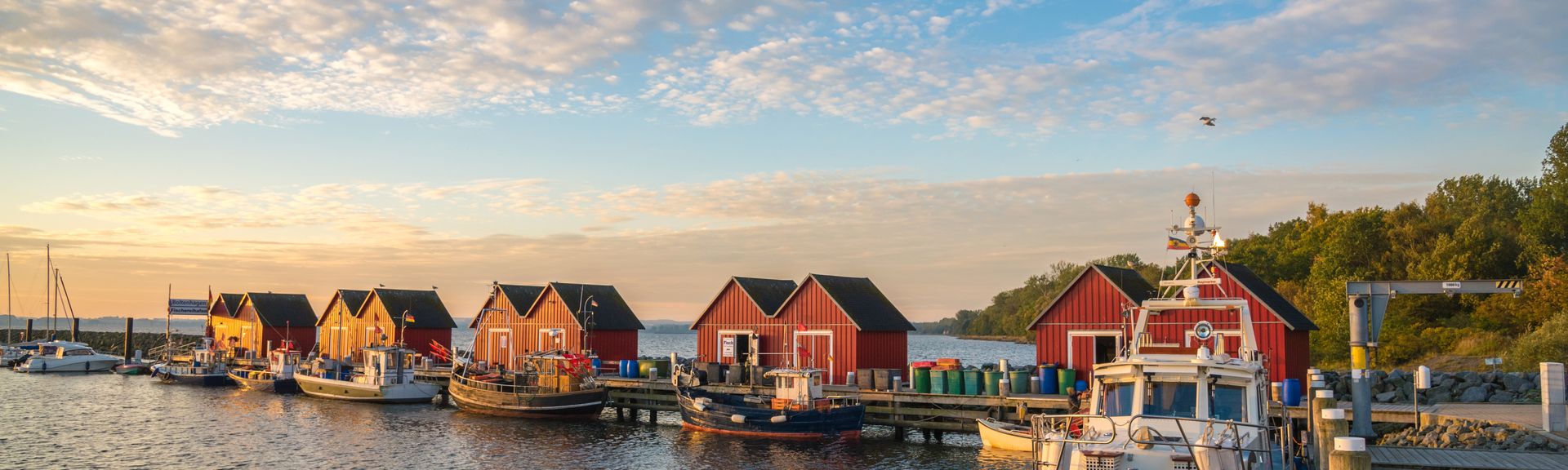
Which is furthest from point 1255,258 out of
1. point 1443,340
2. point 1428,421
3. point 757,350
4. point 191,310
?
point 191,310

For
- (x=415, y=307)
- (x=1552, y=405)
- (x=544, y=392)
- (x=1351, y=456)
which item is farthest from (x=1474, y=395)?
(x=415, y=307)

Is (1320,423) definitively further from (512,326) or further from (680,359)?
(512,326)

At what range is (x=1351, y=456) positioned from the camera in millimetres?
11523

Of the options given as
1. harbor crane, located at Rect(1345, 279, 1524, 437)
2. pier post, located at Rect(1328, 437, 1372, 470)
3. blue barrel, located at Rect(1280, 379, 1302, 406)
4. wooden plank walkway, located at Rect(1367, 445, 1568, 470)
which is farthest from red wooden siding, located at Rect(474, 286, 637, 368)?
pier post, located at Rect(1328, 437, 1372, 470)

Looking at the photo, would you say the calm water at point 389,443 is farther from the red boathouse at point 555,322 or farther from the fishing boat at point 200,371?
the fishing boat at point 200,371

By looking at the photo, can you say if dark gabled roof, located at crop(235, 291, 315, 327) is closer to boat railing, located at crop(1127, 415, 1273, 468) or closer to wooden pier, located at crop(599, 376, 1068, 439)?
wooden pier, located at crop(599, 376, 1068, 439)

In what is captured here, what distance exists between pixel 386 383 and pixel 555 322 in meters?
8.32

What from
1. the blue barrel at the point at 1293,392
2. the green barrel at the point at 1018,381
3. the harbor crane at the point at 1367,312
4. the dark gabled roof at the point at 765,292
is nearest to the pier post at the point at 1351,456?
the harbor crane at the point at 1367,312

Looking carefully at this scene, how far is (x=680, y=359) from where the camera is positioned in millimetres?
45219

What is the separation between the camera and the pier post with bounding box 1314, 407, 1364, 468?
17.7 m

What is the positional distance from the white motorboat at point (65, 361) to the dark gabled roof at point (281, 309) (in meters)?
14.5

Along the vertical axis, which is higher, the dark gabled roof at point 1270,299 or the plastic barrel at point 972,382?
the dark gabled roof at point 1270,299

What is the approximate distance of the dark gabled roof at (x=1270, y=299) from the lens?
3130cm

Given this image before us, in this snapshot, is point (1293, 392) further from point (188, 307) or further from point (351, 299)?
point (188, 307)
